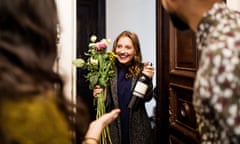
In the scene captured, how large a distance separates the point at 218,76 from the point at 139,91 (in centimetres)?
137

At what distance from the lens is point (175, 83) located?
2.03m

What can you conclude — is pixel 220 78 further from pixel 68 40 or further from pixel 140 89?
pixel 140 89

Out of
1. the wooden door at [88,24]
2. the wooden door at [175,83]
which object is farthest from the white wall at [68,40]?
the wooden door at [88,24]

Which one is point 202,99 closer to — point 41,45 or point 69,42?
point 41,45

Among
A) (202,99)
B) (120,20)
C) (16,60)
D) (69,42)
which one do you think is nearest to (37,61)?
(16,60)

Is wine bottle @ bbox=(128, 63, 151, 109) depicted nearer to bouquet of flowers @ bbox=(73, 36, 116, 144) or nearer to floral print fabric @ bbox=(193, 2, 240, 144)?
bouquet of flowers @ bbox=(73, 36, 116, 144)

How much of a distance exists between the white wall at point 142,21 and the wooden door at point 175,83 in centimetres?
95

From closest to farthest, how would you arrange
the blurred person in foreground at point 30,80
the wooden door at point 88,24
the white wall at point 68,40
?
1. the blurred person in foreground at point 30,80
2. the white wall at point 68,40
3. the wooden door at point 88,24

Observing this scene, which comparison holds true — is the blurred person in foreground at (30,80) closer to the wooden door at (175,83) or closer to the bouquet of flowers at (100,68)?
the wooden door at (175,83)

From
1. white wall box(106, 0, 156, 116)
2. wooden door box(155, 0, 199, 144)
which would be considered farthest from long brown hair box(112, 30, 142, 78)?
white wall box(106, 0, 156, 116)

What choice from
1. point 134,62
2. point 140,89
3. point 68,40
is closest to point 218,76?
point 68,40

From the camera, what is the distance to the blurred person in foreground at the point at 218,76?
2.73 feet

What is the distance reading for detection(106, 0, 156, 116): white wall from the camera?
326 centimetres

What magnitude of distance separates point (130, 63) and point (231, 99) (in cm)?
167
